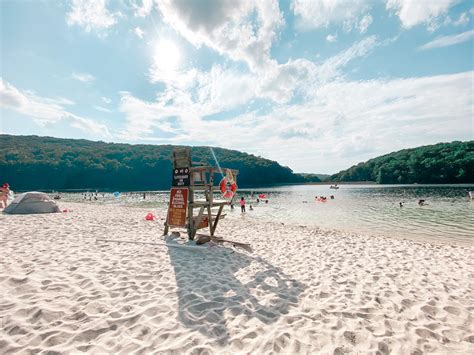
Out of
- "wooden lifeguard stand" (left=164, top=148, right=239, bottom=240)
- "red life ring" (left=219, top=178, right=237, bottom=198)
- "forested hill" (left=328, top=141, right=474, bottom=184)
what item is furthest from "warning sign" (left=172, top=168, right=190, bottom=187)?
"forested hill" (left=328, top=141, right=474, bottom=184)

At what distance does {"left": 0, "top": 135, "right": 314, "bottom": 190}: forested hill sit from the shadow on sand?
119177 mm

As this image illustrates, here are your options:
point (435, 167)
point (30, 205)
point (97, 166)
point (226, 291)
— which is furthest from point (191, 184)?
point (97, 166)

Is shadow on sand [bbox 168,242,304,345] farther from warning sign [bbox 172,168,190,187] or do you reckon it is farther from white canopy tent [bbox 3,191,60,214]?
white canopy tent [bbox 3,191,60,214]

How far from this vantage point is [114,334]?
329cm

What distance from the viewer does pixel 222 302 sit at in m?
4.33

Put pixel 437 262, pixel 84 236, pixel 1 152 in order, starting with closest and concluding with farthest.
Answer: pixel 437 262
pixel 84 236
pixel 1 152

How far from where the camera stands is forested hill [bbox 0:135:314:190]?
123900 mm

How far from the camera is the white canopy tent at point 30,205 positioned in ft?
50.9

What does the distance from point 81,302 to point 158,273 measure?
1.75m

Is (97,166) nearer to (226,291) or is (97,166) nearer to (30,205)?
(30,205)

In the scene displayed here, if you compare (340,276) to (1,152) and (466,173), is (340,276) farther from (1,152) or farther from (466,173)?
(1,152)

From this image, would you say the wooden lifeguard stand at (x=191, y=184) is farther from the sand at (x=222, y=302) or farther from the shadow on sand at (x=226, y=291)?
the shadow on sand at (x=226, y=291)

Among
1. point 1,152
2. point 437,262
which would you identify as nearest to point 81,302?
point 437,262

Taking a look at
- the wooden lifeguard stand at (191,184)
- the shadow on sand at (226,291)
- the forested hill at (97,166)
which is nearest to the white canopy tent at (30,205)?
the wooden lifeguard stand at (191,184)
